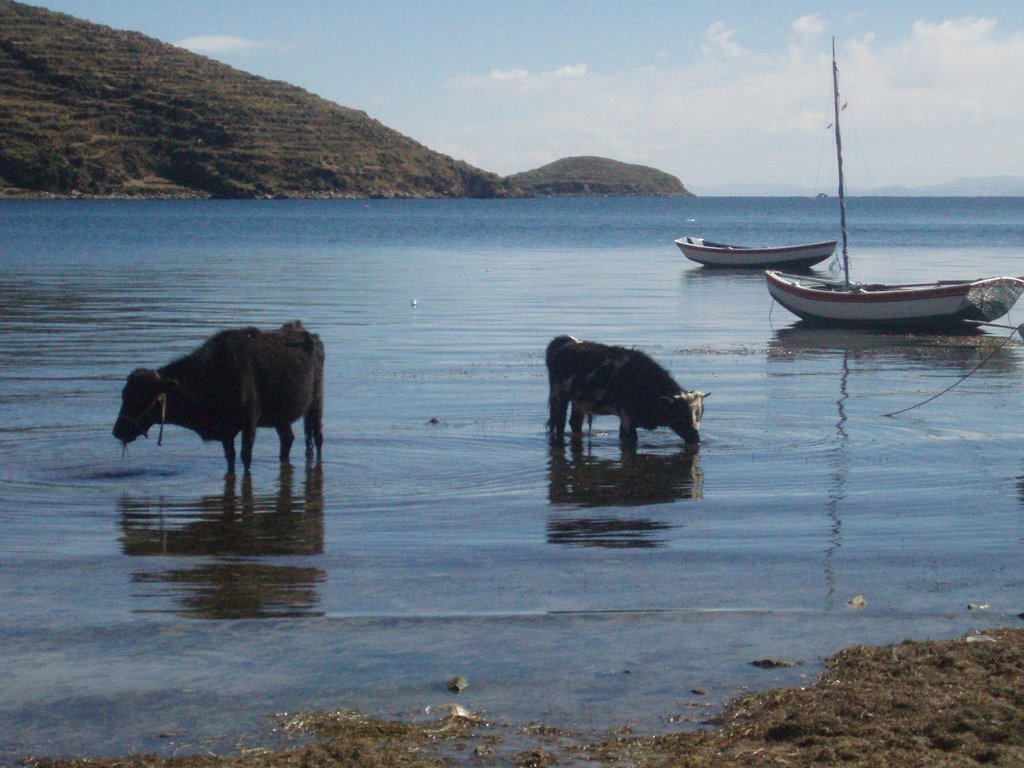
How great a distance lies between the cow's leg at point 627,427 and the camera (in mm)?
16359

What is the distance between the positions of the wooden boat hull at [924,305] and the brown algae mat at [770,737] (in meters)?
26.2

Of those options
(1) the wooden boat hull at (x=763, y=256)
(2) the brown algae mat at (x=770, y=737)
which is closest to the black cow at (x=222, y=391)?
(2) the brown algae mat at (x=770, y=737)

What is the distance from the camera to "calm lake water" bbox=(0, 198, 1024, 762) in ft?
24.0

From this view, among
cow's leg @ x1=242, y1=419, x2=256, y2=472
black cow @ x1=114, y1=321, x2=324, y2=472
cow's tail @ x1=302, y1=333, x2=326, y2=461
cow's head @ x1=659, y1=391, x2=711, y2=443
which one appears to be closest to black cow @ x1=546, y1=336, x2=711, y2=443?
cow's head @ x1=659, y1=391, x2=711, y2=443

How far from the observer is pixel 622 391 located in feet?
53.1

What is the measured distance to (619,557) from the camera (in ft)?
34.8

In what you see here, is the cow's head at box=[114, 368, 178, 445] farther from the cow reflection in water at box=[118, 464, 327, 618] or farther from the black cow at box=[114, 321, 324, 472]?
the cow reflection in water at box=[118, 464, 327, 618]

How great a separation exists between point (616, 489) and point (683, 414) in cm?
252

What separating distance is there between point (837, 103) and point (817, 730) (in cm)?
3481

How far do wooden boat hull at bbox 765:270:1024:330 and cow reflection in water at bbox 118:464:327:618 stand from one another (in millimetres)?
20842

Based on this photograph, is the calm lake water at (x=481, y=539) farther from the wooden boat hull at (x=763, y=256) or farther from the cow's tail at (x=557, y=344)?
the wooden boat hull at (x=763, y=256)

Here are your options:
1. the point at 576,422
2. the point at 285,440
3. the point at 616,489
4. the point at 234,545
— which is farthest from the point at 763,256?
the point at 234,545

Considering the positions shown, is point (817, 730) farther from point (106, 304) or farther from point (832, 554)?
point (106, 304)

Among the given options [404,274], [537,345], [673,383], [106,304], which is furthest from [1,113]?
[673,383]
